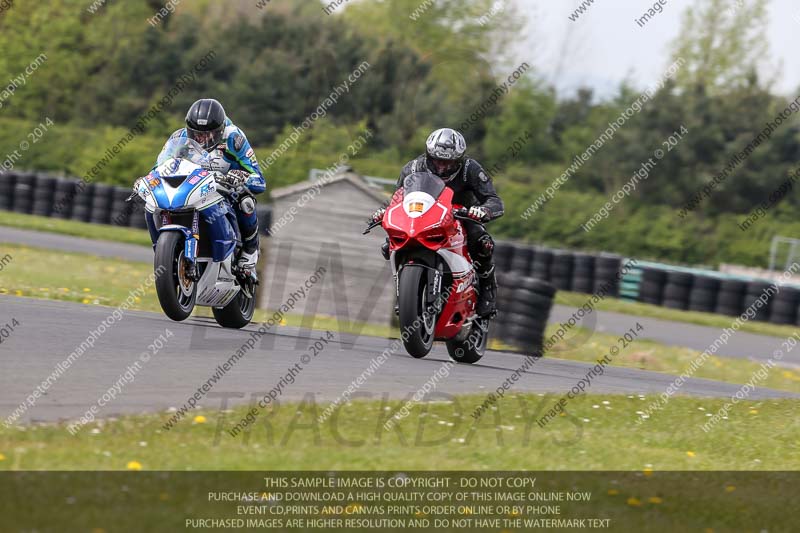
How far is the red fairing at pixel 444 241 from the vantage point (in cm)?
969

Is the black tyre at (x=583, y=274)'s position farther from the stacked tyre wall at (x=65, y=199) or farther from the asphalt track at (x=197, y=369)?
the asphalt track at (x=197, y=369)

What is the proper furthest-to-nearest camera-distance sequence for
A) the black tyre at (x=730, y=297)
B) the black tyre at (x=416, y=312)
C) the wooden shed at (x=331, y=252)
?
the black tyre at (x=730, y=297)
the wooden shed at (x=331, y=252)
the black tyre at (x=416, y=312)

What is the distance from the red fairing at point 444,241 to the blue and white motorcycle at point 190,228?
1.62m

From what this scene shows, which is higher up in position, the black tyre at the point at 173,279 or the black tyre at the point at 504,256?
the black tyre at the point at 173,279

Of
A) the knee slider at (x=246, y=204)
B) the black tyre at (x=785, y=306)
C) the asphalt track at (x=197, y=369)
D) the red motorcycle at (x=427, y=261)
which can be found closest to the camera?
the asphalt track at (x=197, y=369)

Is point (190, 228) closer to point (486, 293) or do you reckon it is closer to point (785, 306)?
point (486, 293)

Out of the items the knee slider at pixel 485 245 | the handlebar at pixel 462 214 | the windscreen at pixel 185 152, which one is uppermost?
the windscreen at pixel 185 152

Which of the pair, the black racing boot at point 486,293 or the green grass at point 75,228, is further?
the green grass at point 75,228

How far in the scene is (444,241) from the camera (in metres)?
9.95

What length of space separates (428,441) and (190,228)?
350 cm

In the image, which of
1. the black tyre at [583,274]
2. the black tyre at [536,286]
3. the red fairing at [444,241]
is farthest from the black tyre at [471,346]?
the black tyre at [583,274]
